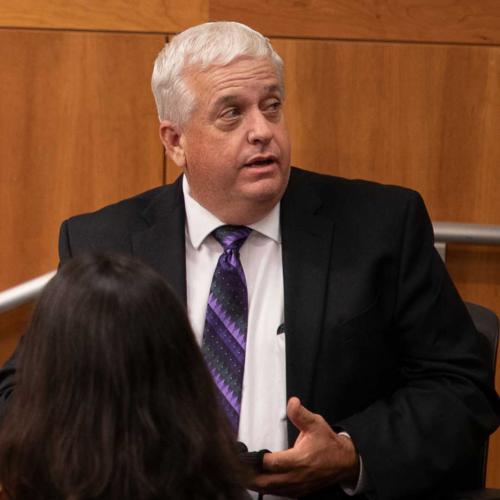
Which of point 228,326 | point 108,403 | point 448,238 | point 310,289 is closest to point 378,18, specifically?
point 448,238

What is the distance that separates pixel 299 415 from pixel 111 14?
1616mm

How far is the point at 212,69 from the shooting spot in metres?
2.47

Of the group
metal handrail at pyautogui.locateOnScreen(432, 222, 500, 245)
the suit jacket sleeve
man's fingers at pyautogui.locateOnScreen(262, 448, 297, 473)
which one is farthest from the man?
metal handrail at pyautogui.locateOnScreen(432, 222, 500, 245)

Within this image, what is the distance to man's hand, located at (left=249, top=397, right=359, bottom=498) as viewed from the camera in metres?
2.22

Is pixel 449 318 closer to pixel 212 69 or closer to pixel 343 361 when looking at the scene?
pixel 343 361

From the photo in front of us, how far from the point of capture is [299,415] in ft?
7.15

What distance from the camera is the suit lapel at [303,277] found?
7.91ft

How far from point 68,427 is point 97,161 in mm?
1980

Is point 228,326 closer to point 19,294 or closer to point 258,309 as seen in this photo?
point 258,309

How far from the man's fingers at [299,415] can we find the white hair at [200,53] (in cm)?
71

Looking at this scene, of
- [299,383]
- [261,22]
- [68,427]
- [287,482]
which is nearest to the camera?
[68,427]

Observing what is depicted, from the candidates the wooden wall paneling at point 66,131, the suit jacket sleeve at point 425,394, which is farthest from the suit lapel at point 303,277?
the wooden wall paneling at point 66,131

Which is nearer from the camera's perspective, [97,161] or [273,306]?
[273,306]

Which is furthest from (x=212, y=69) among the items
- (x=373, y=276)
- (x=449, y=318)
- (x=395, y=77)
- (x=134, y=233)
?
(x=395, y=77)
